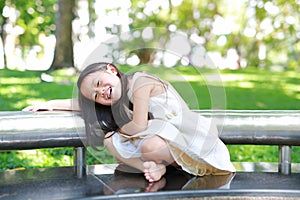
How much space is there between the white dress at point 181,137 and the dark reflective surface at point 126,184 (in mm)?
77

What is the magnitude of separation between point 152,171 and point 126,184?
149mm

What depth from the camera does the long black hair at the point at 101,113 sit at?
9.08ft

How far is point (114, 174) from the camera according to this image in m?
2.96

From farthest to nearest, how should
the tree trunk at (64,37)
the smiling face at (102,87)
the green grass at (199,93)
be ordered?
the tree trunk at (64,37)
the green grass at (199,93)
the smiling face at (102,87)

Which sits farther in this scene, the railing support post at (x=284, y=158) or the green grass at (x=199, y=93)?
the railing support post at (x=284, y=158)

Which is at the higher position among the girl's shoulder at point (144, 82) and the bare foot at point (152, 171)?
the girl's shoulder at point (144, 82)

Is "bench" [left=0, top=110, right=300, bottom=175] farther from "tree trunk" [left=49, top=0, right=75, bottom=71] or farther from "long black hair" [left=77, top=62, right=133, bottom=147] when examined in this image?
"tree trunk" [left=49, top=0, right=75, bottom=71]

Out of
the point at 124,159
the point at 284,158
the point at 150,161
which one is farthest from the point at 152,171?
the point at 284,158

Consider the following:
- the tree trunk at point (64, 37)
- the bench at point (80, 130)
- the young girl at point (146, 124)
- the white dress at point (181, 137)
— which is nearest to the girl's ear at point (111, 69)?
the young girl at point (146, 124)

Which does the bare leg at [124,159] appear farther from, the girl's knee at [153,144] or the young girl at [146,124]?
the girl's knee at [153,144]

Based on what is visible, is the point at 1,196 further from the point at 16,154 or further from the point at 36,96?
the point at 36,96

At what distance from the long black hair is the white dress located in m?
0.05

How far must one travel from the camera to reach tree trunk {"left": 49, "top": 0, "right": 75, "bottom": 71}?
25.2ft

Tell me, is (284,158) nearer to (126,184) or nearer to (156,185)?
(156,185)
